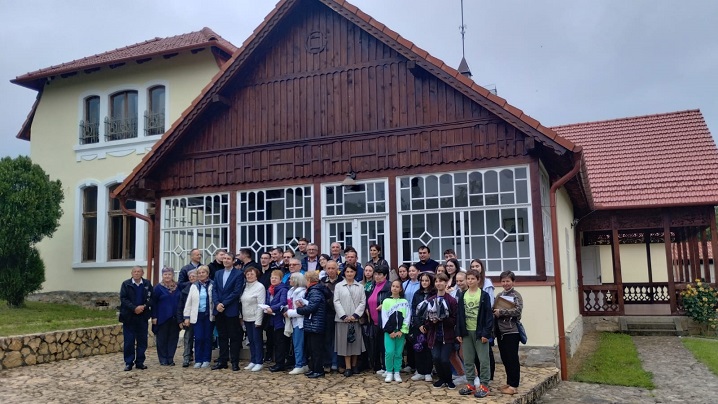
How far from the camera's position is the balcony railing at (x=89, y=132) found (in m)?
17.3

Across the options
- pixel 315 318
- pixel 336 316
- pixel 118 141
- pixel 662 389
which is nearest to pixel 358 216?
pixel 336 316

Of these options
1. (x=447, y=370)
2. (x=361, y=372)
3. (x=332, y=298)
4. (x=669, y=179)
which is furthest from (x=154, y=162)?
(x=669, y=179)

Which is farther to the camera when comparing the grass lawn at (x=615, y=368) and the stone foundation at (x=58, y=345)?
the stone foundation at (x=58, y=345)

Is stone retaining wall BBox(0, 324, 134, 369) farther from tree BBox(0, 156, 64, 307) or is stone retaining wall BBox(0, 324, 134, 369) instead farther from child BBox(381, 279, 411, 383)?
child BBox(381, 279, 411, 383)

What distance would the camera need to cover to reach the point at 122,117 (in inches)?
670

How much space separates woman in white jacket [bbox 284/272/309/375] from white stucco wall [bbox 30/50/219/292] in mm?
8783

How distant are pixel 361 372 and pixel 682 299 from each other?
10.3 meters

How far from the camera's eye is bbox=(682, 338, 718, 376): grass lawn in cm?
1073

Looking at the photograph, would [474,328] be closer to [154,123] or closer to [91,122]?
[154,123]

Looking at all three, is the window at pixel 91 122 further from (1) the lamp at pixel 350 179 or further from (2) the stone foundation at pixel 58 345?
(1) the lamp at pixel 350 179

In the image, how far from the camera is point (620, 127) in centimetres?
1939

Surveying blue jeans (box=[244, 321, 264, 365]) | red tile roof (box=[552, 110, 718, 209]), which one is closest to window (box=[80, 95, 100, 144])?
blue jeans (box=[244, 321, 264, 365])

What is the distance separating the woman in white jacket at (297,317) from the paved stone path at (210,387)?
297 millimetres

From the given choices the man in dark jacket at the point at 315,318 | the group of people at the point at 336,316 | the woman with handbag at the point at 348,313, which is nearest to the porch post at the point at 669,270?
the group of people at the point at 336,316
